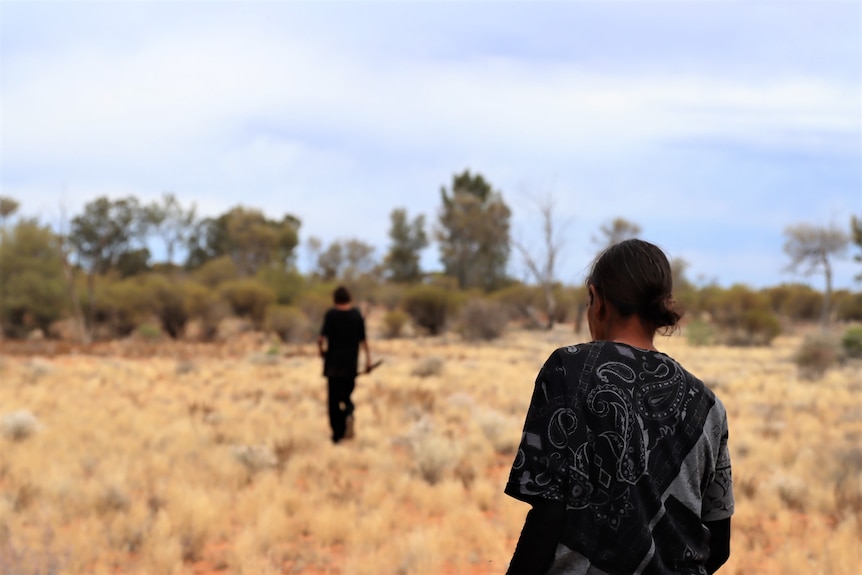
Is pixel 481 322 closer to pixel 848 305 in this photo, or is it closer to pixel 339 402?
pixel 339 402

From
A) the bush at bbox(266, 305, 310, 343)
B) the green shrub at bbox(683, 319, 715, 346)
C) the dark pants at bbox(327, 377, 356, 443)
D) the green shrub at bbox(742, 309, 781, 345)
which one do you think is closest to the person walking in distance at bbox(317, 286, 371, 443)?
the dark pants at bbox(327, 377, 356, 443)

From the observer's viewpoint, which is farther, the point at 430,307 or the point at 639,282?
the point at 430,307

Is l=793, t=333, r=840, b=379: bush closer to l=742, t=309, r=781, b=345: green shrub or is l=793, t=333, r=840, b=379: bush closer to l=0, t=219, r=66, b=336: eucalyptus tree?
l=742, t=309, r=781, b=345: green shrub

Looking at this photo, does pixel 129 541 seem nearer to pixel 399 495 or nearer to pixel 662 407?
pixel 399 495

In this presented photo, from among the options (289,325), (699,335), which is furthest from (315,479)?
(699,335)

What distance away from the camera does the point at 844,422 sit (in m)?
12.6

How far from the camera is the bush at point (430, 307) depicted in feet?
123

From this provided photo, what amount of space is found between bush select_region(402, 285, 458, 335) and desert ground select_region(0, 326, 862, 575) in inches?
818

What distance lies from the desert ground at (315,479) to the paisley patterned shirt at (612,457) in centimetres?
385

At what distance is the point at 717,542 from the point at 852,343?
82.1ft

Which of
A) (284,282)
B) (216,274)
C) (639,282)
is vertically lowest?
(639,282)

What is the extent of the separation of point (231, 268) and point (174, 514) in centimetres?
4492

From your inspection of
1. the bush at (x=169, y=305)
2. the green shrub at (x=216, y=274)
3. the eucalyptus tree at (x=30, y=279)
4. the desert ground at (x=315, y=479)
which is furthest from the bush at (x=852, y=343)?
the green shrub at (x=216, y=274)

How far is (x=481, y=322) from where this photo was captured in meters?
34.4
